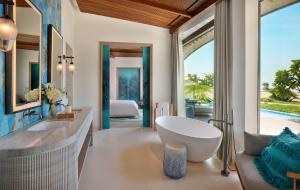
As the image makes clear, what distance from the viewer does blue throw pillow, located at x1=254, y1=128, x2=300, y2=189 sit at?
1.49 m

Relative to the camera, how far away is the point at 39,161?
122 centimetres

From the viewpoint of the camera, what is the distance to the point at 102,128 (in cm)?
496

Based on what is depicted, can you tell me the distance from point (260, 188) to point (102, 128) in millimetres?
4152

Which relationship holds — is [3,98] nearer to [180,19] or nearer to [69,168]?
[69,168]

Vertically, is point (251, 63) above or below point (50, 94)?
above

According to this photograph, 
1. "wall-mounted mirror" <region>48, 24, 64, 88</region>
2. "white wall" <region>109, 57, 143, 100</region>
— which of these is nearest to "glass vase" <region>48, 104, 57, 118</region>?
"wall-mounted mirror" <region>48, 24, 64, 88</region>

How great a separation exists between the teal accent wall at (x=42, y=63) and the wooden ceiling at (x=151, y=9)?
140 centimetres

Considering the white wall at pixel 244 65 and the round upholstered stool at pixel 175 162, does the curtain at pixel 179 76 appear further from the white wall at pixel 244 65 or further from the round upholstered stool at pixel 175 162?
the round upholstered stool at pixel 175 162

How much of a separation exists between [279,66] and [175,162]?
2.03 m

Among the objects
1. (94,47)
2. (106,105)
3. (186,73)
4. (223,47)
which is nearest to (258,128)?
(223,47)

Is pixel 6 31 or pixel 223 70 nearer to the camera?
pixel 6 31

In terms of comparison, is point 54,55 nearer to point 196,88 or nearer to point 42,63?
point 42,63

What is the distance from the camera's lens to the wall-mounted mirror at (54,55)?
250 cm

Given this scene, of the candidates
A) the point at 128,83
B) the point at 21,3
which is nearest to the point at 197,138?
the point at 21,3
